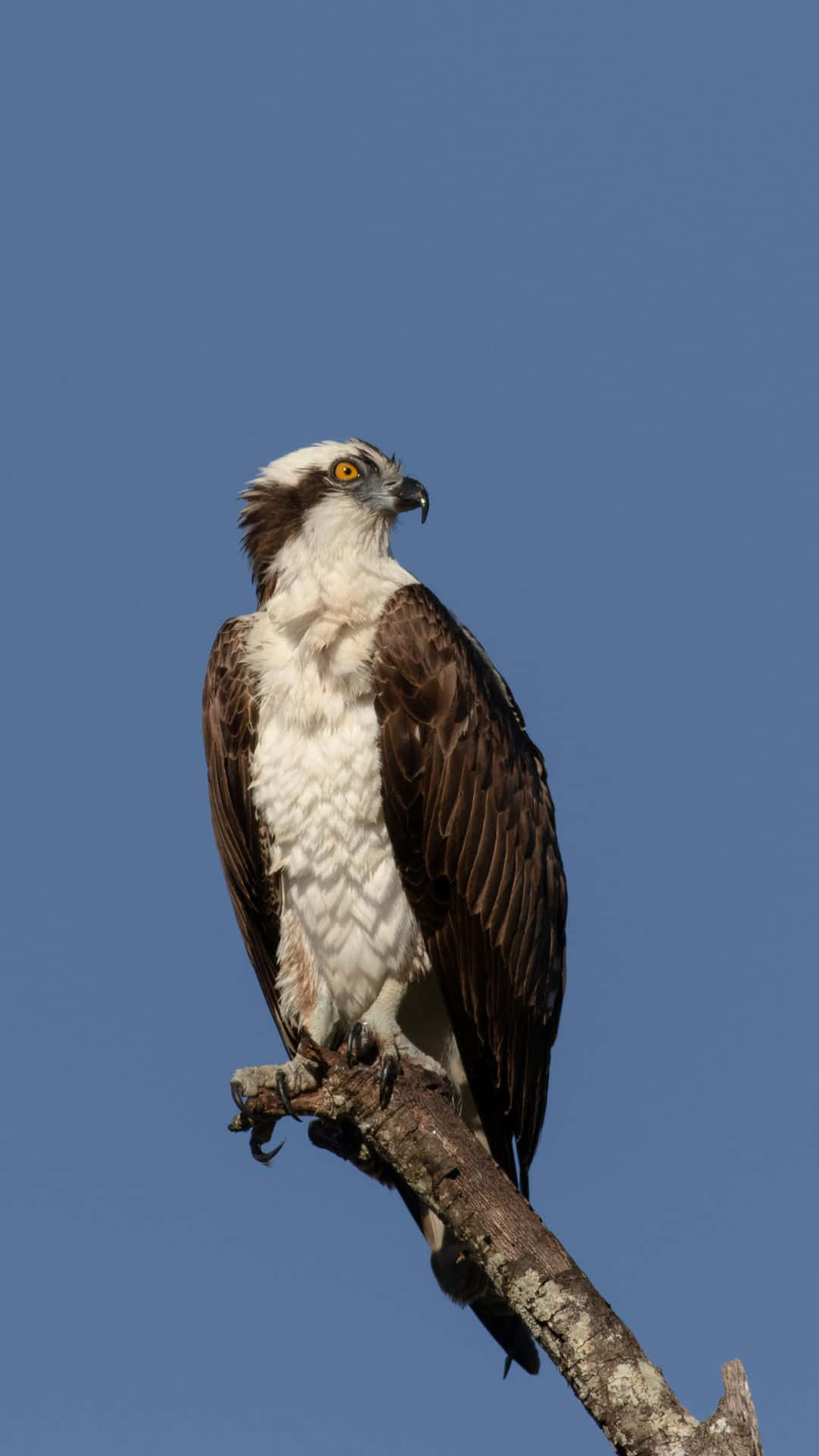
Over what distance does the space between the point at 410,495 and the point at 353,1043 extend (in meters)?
2.64

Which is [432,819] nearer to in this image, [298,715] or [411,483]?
[298,715]

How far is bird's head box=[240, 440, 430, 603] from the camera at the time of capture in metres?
8.01

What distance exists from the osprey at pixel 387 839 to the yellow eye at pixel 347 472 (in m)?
0.18

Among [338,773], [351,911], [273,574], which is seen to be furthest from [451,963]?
[273,574]

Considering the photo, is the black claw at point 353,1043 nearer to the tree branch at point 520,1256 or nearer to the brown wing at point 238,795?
the tree branch at point 520,1256

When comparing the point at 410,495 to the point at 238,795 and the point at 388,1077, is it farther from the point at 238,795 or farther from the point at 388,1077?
the point at 388,1077

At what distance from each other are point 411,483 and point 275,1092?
2957 millimetres

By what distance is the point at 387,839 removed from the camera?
289 inches

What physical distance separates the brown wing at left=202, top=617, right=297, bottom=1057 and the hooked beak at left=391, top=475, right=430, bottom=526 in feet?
3.03

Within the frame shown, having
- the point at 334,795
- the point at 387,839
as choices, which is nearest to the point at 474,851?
the point at 387,839

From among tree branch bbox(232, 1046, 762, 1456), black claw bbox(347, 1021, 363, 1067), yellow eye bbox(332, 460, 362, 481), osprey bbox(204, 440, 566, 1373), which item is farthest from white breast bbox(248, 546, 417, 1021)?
yellow eye bbox(332, 460, 362, 481)

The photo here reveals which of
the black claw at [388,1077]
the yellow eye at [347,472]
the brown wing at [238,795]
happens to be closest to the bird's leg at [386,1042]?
the black claw at [388,1077]

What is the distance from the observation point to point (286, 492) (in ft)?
27.1

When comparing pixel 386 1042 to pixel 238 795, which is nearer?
pixel 386 1042
